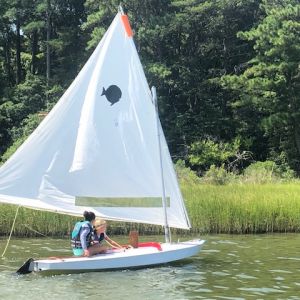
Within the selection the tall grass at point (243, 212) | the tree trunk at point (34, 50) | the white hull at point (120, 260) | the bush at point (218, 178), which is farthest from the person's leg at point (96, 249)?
the tree trunk at point (34, 50)

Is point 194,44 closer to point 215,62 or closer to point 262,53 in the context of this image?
point 215,62

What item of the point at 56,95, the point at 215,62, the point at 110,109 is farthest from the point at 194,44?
the point at 110,109

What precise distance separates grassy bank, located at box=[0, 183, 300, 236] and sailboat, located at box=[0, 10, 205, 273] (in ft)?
12.1

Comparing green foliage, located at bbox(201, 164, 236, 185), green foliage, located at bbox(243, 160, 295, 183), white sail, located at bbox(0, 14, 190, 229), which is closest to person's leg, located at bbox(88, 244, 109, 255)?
white sail, located at bbox(0, 14, 190, 229)

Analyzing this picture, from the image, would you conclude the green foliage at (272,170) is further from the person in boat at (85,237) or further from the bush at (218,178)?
the person in boat at (85,237)

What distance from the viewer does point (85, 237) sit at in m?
10.1

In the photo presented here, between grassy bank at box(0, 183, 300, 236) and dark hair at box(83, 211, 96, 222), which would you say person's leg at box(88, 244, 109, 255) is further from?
grassy bank at box(0, 183, 300, 236)

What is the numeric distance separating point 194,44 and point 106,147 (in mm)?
26139

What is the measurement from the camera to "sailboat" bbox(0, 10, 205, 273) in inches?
416

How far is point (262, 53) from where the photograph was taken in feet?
A: 99.2

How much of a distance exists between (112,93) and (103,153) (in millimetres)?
1090

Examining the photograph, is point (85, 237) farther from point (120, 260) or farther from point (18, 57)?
point (18, 57)

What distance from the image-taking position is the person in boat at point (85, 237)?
33.0 ft

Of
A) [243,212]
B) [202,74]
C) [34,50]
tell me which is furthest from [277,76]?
[34,50]
